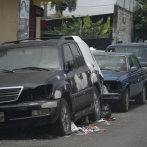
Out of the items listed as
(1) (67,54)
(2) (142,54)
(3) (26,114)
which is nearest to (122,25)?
(2) (142,54)

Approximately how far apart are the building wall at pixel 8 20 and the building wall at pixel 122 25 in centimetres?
2097

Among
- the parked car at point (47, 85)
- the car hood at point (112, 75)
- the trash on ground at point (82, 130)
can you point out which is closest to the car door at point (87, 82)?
the parked car at point (47, 85)

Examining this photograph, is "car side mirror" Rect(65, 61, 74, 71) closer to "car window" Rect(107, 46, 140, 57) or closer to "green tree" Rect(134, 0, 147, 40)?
"car window" Rect(107, 46, 140, 57)

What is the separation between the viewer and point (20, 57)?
7.19 meters

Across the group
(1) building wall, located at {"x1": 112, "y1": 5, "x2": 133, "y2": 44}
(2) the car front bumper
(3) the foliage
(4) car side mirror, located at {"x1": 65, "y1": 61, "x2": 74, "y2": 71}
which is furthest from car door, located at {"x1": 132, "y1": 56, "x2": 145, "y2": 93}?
(3) the foliage

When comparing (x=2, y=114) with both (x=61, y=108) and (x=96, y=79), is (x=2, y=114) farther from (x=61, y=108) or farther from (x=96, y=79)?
(x=96, y=79)

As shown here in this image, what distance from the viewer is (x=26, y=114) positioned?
19.8 feet

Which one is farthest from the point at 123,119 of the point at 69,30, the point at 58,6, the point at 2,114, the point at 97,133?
the point at 58,6

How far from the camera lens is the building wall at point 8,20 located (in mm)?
15734

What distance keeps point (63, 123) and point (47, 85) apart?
78 centimetres

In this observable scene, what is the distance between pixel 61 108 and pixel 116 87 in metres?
3.94

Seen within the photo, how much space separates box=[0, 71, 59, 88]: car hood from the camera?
6.04m

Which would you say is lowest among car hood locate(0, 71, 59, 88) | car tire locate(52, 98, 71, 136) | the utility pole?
car tire locate(52, 98, 71, 136)

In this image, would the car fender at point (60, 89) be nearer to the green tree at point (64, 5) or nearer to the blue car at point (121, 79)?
the blue car at point (121, 79)
